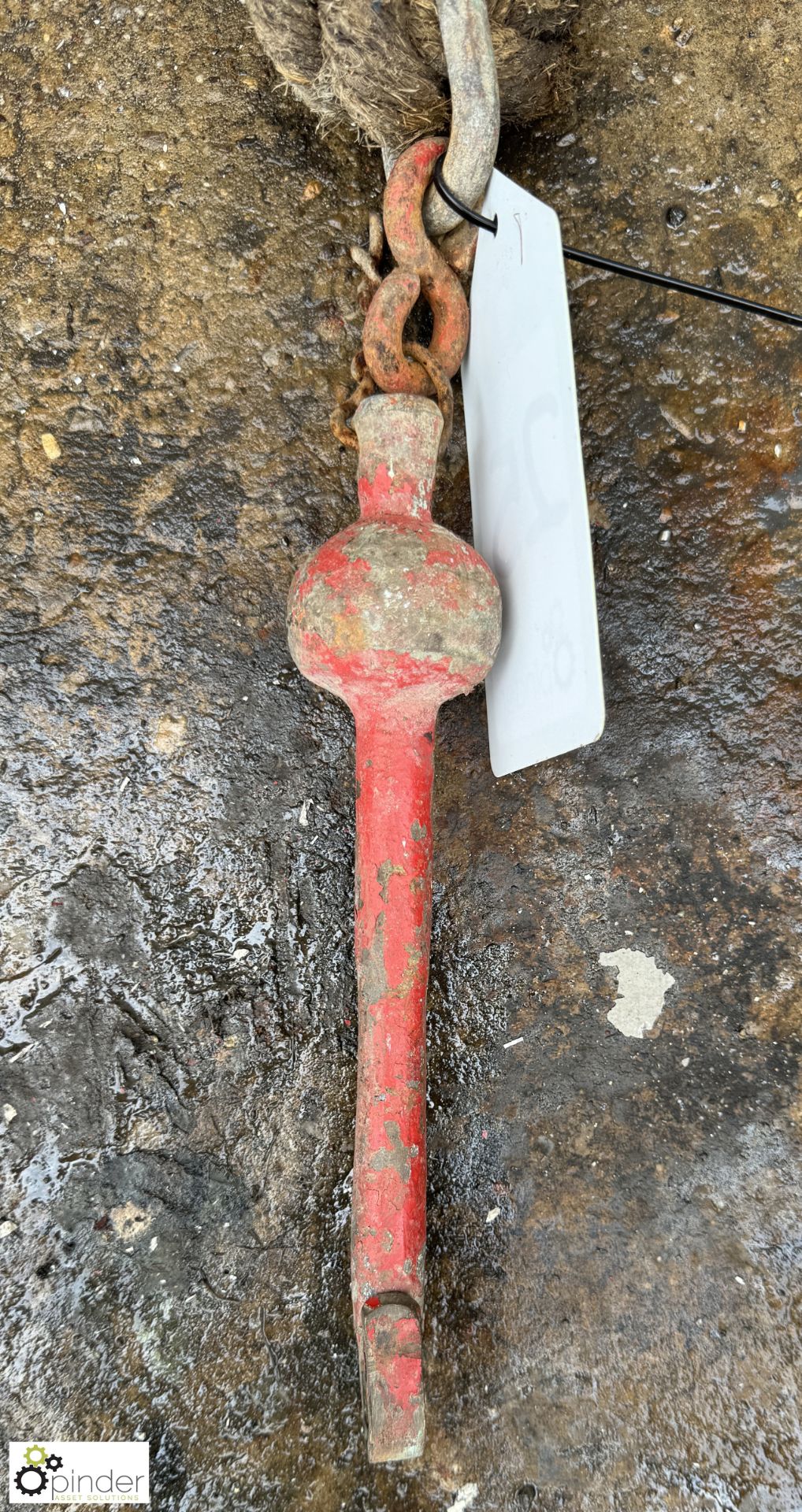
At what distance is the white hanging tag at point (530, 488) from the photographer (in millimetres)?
987

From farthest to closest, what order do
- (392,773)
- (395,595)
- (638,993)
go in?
(638,993), (392,773), (395,595)

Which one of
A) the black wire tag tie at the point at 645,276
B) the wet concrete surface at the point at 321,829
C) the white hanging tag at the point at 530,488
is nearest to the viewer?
the white hanging tag at the point at 530,488

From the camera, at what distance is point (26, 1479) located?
45.4 inches

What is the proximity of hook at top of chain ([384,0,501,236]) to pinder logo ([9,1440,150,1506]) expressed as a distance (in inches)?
66.4

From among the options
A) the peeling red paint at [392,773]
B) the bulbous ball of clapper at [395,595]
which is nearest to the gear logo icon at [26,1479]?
the peeling red paint at [392,773]

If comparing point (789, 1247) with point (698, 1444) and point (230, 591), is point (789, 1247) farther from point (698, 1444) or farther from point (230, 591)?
point (230, 591)

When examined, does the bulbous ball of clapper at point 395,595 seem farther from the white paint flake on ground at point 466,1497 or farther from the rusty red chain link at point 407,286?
the white paint flake on ground at point 466,1497

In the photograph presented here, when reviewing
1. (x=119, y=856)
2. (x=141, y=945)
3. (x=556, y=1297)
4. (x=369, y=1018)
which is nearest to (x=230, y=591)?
(x=119, y=856)

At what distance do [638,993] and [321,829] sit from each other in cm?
52

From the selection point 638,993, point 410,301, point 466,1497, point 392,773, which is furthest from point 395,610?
point 466,1497

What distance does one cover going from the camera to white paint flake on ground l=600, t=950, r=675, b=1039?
1.27 meters

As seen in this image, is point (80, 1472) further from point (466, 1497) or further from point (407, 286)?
point (407, 286)

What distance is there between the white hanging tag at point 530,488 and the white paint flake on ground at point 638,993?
36cm

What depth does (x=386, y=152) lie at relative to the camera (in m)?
1.21
